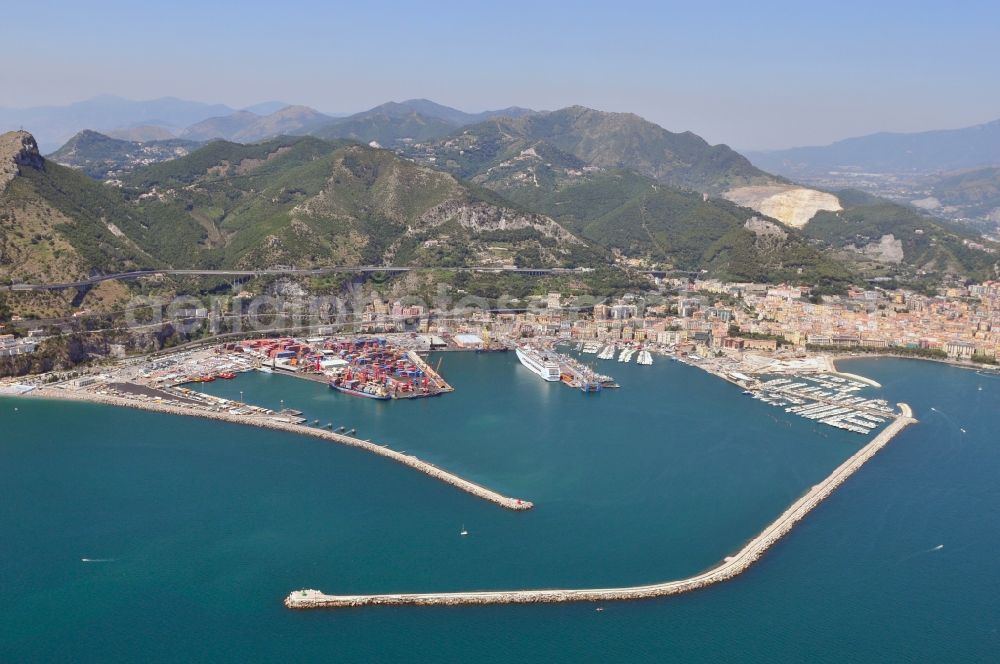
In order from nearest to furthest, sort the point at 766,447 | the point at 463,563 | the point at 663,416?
the point at 463,563 → the point at 766,447 → the point at 663,416

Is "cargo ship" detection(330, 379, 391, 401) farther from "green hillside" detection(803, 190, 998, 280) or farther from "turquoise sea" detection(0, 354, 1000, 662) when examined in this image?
"green hillside" detection(803, 190, 998, 280)

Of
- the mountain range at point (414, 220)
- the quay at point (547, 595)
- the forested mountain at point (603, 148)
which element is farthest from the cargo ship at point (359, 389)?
the forested mountain at point (603, 148)

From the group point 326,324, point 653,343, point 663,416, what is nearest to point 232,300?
point 326,324

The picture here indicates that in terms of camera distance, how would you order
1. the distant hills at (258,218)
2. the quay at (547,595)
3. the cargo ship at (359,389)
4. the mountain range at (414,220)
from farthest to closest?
1. the mountain range at (414,220)
2. the distant hills at (258,218)
3. the cargo ship at (359,389)
4. the quay at (547,595)

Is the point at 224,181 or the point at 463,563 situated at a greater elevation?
the point at 224,181

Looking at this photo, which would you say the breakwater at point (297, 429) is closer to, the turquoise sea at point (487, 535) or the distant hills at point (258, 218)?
the turquoise sea at point (487, 535)

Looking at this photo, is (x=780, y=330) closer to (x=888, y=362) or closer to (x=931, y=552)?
(x=888, y=362)
